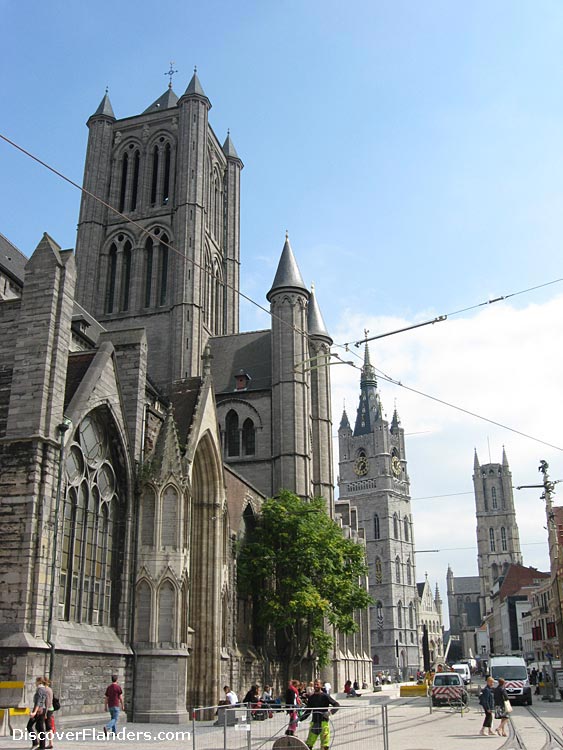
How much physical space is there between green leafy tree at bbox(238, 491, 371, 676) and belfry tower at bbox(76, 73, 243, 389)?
42.2ft

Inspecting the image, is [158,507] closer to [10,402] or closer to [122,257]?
[10,402]

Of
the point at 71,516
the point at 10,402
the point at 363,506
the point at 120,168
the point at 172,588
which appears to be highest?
the point at 120,168

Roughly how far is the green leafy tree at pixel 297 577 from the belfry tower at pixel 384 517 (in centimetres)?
7354

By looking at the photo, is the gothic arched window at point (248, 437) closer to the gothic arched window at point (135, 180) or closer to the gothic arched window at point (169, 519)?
the gothic arched window at point (135, 180)

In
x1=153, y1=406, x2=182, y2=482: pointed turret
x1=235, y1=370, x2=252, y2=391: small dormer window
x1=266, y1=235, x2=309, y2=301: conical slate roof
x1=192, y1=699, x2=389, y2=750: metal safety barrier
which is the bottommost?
x1=192, y1=699, x2=389, y2=750: metal safety barrier

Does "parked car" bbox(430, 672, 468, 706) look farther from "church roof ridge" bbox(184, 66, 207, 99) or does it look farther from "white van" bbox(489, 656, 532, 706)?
"church roof ridge" bbox(184, 66, 207, 99)

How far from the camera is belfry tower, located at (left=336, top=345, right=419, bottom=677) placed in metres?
110

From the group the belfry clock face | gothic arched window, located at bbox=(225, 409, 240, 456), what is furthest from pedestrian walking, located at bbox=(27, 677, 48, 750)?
the belfry clock face

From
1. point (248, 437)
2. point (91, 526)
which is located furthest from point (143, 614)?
point (248, 437)

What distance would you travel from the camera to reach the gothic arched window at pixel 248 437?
4178 cm

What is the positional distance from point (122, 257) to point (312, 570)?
998 inches

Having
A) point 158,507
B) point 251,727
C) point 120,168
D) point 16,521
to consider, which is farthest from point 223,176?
point 251,727

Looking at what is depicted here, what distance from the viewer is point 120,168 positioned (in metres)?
52.8

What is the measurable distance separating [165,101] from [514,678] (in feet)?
144
